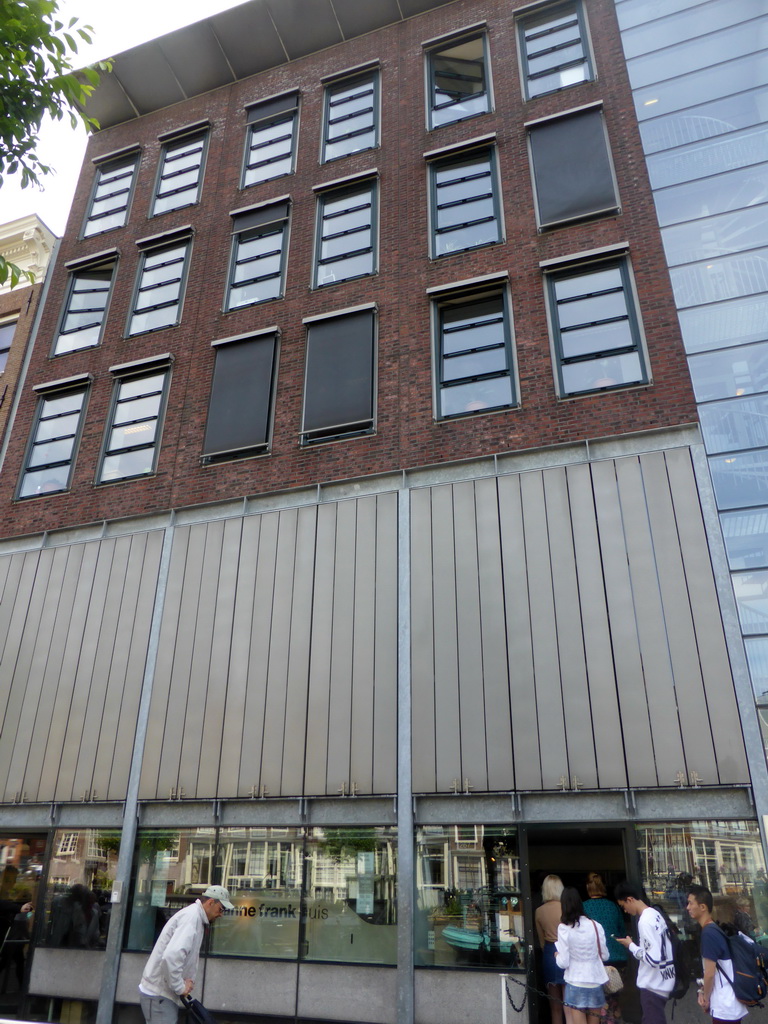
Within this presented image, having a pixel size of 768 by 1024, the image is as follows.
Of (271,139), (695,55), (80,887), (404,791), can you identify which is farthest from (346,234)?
(80,887)

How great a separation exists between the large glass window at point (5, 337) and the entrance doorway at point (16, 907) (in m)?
12.0

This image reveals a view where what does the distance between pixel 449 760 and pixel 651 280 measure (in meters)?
8.89

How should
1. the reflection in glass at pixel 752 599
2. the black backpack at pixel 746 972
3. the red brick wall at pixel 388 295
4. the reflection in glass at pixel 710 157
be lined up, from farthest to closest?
the reflection in glass at pixel 710 157 → the red brick wall at pixel 388 295 → the reflection in glass at pixel 752 599 → the black backpack at pixel 746 972

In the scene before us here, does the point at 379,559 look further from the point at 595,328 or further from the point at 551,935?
the point at 551,935

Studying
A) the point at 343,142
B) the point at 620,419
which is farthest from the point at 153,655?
the point at 343,142

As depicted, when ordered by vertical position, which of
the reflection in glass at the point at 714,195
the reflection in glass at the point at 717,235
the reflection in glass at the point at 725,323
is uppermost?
the reflection in glass at the point at 714,195

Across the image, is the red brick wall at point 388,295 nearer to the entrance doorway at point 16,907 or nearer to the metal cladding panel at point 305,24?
the metal cladding panel at point 305,24

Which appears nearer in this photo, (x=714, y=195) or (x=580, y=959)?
(x=580, y=959)

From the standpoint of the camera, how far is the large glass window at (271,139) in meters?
19.0

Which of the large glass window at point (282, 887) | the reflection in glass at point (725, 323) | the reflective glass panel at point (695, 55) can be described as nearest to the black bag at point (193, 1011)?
the large glass window at point (282, 887)

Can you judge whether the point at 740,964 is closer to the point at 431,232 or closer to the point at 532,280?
the point at 532,280

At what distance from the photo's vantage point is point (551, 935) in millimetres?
9875

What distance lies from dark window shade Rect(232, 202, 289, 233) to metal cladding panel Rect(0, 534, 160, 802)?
26.0ft

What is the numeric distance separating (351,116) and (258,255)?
4.31 meters
